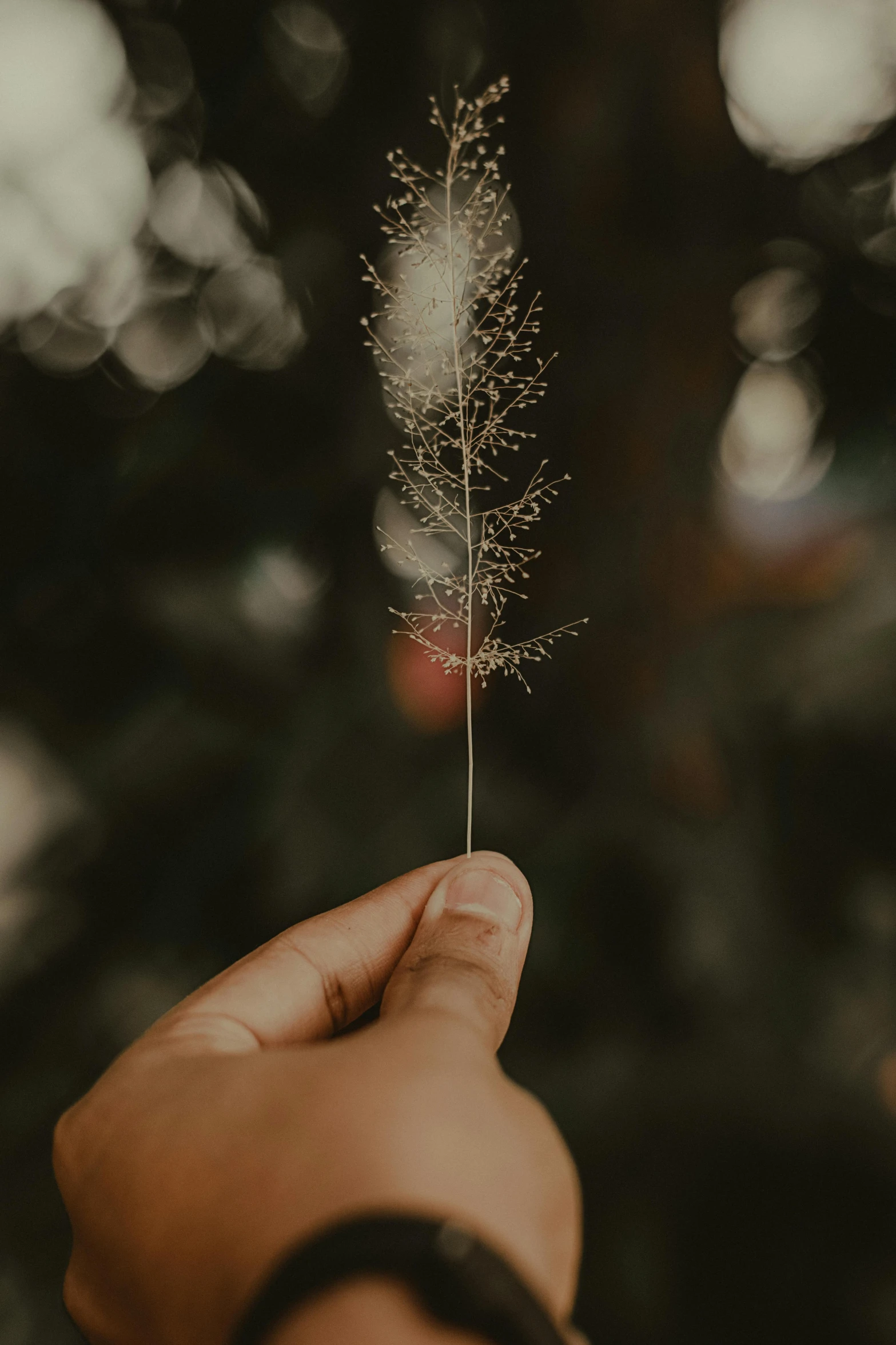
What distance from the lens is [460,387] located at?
1.54 feet

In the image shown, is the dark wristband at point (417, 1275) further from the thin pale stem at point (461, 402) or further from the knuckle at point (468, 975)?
the thin pale stem at point (461, 402)

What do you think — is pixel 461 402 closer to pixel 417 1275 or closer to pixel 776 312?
pixel 776 312

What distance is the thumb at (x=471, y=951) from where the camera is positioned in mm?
313

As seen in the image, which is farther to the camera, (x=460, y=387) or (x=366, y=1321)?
(x=460, y=387)

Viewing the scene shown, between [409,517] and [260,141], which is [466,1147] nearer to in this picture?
[409,517]

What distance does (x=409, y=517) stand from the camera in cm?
58

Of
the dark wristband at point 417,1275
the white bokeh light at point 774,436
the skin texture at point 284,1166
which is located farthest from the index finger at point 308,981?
the white bokeh light at point 774,436

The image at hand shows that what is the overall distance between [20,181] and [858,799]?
95cm

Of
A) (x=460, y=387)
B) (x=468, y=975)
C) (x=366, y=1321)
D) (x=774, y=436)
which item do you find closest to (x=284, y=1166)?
(x=366, y=1321)

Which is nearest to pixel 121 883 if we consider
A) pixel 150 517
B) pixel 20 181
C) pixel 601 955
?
pixel 150 517

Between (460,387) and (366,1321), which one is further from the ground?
(460,387)

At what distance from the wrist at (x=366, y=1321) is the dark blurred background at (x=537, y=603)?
17.4 inches

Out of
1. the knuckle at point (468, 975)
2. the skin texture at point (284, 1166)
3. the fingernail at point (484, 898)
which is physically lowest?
the fingernail at point (484, 898)

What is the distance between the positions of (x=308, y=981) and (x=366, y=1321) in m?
0.20
